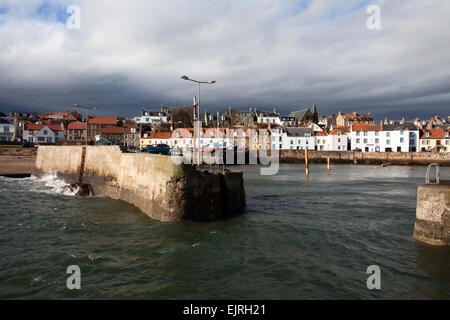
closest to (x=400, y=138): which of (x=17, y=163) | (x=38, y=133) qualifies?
(x=17, y=163)

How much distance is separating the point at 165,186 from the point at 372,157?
78.7 meters

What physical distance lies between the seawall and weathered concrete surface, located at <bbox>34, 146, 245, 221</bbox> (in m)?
64.1

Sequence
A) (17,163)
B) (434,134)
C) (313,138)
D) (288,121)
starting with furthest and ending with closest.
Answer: (288,121)
(313,138)
(434,134)
(17,163)

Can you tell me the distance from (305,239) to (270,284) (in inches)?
165

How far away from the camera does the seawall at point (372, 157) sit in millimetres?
74812

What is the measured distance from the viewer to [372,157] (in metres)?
78.6

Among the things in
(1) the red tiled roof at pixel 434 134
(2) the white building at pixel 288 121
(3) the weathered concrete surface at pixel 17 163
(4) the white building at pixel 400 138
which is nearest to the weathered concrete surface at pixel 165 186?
(3) the weathered concrete surface at pixel 17 163

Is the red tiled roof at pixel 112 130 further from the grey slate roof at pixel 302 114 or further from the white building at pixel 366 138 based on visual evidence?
the grey slate roof at pixel 302 114

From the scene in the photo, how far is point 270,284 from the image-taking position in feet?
24.6

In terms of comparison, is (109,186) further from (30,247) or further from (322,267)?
(322,267)

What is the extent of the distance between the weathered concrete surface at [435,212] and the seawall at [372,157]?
69841 mm

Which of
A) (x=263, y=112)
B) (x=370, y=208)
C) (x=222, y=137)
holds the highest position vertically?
(x=263, y=112)

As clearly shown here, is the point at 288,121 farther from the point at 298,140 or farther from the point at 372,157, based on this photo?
the point at 372,157

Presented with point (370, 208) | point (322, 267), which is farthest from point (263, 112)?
point (322, 267)
